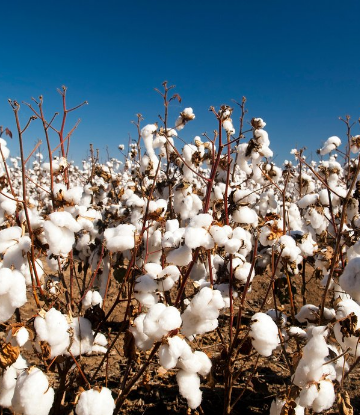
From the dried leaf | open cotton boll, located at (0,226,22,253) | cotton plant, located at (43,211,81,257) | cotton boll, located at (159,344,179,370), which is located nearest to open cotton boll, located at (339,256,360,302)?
the dried leaf

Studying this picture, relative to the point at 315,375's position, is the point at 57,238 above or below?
above

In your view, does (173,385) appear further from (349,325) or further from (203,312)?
(349,325)

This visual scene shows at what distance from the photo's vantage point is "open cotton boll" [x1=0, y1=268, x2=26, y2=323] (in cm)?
137

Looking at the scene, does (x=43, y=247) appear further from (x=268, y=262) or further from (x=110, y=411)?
(x=268, y=262)

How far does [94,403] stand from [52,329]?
33cm

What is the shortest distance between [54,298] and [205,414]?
1391 mm

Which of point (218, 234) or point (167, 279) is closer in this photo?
point (218, 234)

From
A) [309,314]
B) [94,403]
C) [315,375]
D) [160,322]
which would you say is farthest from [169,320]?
[309,314]

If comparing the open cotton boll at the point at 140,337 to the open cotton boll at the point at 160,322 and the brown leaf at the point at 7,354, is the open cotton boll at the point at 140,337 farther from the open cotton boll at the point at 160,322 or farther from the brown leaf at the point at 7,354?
the brown leaf at the point at 7,354

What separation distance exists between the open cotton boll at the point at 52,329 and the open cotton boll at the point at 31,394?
0.10 metres

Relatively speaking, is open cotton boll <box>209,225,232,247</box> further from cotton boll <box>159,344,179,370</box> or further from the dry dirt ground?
the dry dirt ground

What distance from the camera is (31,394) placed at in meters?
1.35

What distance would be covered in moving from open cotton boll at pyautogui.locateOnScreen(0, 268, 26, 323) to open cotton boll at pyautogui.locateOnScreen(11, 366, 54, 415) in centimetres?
26

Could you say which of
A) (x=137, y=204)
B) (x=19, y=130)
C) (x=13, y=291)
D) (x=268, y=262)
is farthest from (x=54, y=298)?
(x=268, y=262)
